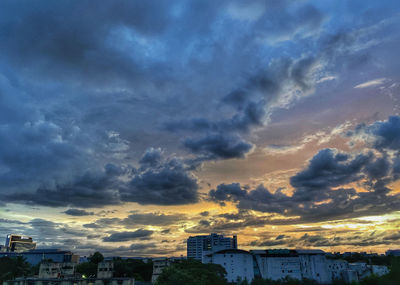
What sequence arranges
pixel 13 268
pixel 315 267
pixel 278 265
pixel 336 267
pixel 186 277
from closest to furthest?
pixel 186 277
pixel 13 268
pixel 278 265
pixel 315 267
pixel 336 267

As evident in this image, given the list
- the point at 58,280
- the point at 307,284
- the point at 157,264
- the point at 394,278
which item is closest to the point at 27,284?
the point at 58,280

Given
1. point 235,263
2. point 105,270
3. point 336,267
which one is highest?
point 105,270

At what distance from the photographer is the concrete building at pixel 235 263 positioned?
16375 centimetres

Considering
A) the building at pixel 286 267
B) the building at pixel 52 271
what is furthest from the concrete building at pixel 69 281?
the building at pixel 286 267

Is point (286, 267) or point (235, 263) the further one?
point (286, 267)

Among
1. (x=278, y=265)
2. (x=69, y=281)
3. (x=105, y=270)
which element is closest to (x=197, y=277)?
(x=69, y=281)

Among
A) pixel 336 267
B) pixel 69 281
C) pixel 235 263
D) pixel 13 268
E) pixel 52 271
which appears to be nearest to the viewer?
pixel 69 281

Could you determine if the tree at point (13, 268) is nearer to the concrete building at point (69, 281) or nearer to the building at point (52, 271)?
the building at point (52, 271)

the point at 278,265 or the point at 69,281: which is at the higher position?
the point at 69,281

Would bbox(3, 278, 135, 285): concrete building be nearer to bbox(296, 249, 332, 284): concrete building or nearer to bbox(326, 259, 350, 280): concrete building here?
bbox(296, 249, 332, 284): concrete building

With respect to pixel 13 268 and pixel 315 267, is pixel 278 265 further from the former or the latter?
pixel 13 268

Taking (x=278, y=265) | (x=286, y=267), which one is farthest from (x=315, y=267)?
(x=278, y=265)

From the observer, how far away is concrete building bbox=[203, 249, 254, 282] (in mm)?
163750

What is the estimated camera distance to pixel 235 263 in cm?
16638
